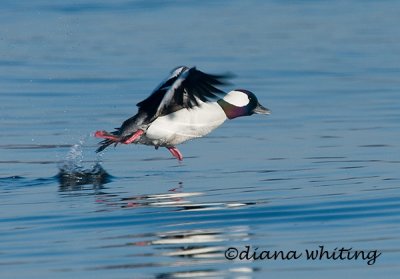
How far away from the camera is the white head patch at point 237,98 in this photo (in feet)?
36.3

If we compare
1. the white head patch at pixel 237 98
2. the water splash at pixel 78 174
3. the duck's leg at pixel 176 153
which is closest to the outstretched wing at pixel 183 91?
the duck's leg at pixel 176 153

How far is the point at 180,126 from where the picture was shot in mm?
10586

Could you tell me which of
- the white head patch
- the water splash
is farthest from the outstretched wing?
the water splash

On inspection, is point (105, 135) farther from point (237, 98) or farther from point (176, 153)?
point (237, 98)

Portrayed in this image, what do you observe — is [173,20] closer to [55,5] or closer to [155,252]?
[55,5]

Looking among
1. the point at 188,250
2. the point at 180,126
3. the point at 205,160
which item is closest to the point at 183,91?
the point at 180,126

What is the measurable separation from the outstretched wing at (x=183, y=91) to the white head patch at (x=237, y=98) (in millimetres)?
501

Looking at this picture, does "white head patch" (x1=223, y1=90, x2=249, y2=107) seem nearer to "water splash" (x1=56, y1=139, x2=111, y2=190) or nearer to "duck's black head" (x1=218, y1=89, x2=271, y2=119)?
"duck's black head" (x1=218, y1=89, x2=271, y2=119)

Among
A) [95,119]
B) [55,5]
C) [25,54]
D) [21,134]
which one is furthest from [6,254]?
[55,5]

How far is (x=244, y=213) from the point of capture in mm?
8516

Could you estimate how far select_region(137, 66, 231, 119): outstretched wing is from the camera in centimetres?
984

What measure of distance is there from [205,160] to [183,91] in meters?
1.04

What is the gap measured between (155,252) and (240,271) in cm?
70

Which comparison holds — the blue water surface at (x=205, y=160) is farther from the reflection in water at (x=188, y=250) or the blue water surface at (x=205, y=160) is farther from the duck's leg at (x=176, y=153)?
the duck's leg at (x=176, y=153)
